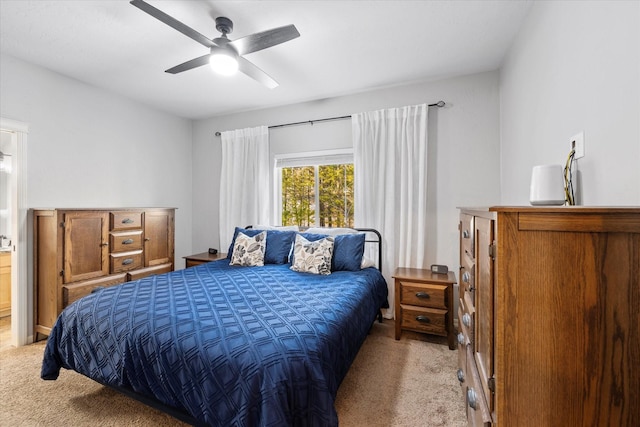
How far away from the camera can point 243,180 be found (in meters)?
4.07

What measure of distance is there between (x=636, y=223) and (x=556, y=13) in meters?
1.54

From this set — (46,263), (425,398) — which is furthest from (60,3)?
(425,398)

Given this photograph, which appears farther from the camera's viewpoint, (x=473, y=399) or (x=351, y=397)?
(x=351, y=397)

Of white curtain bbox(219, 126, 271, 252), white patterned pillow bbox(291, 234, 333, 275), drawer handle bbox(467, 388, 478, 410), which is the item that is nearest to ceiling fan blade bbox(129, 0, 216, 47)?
white patterned pillow bbox(291, 234, 333, 275)

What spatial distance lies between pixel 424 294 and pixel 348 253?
0.80 meters

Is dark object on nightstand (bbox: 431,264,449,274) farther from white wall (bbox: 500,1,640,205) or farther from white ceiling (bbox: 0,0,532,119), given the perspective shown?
white ceiling (bbox: 0,0,532,119)

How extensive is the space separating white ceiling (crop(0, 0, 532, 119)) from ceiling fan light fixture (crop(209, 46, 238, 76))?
287 mm

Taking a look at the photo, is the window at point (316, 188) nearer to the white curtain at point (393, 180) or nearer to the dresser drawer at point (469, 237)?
the white curtain at point (393, 180)

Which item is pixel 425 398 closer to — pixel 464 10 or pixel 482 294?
pixel 482 294

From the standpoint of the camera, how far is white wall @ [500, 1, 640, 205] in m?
1.02

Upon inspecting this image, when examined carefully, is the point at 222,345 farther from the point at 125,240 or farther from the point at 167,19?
the point at 125,240

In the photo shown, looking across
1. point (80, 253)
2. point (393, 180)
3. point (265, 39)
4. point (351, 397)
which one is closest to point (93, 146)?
point (80, 253)

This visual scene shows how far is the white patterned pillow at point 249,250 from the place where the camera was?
10.1 feet

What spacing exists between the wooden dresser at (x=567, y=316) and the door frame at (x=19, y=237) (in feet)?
12.6
